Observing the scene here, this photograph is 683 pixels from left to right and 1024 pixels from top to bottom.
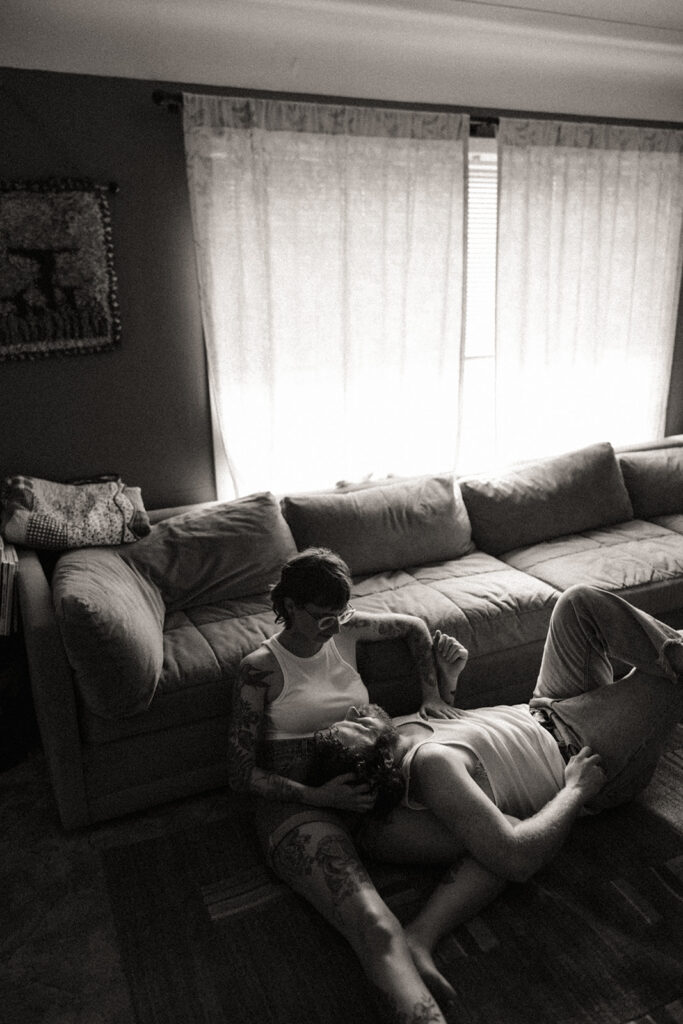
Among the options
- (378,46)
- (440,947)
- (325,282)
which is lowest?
(440,947)

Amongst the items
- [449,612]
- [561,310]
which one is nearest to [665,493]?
[561,310]

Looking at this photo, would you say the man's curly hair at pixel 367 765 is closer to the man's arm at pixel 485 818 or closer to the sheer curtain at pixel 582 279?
the man's arm at pixel 485 818

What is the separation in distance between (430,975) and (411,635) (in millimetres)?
1003

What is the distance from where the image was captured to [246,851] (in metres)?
2.22

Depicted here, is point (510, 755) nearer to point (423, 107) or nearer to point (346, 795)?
point (346, 795)

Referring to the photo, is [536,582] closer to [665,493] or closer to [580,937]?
[665,493]

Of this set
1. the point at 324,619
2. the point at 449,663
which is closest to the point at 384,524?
the point at 449,663

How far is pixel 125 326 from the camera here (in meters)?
3.18

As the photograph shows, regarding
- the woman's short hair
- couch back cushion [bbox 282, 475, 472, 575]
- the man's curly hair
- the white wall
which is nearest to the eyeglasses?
the woman's short hair

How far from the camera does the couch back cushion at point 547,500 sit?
3.40 metres

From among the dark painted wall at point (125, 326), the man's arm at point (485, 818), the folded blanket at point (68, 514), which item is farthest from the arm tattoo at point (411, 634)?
the dark painted wall at point (125, 326)

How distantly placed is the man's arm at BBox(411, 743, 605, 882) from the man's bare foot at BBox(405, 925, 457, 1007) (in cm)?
23

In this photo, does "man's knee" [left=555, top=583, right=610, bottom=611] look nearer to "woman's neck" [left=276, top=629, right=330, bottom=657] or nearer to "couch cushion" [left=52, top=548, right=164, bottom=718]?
"woman's neck" [left=276, top=629, right=330, bottom=657]

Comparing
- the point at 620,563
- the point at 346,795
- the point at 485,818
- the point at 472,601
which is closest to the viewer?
the point at 485,818
